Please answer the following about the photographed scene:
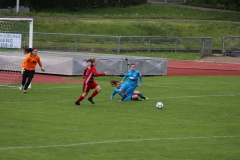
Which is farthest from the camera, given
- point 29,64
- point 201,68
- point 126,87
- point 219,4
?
point 219,4

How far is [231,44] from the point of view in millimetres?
50906

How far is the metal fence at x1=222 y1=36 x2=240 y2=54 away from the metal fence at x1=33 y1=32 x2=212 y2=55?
1930 millimetres

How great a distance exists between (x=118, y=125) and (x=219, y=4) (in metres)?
55.3

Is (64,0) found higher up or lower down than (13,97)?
higher up

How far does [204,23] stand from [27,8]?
17.4 meters

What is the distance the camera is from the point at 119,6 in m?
69.2

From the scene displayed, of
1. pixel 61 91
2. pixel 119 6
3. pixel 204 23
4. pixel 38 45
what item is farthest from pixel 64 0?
pixel 61 91

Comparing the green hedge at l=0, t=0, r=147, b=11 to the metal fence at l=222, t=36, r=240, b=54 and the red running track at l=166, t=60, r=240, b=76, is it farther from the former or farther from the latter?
the red running track at l=166, t=60, r=240, b=76

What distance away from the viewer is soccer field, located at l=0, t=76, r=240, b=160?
15.2m

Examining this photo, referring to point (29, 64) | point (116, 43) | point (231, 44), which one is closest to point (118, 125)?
point (29, 64)

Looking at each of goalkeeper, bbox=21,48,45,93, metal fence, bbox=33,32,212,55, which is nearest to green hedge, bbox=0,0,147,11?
metal fence, bbox=33,32,212,55

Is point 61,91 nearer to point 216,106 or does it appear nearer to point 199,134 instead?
point 216,106

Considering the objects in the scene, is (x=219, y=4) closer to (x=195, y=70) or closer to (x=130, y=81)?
(x=195, y=70)

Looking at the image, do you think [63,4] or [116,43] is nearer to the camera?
[116,43]
